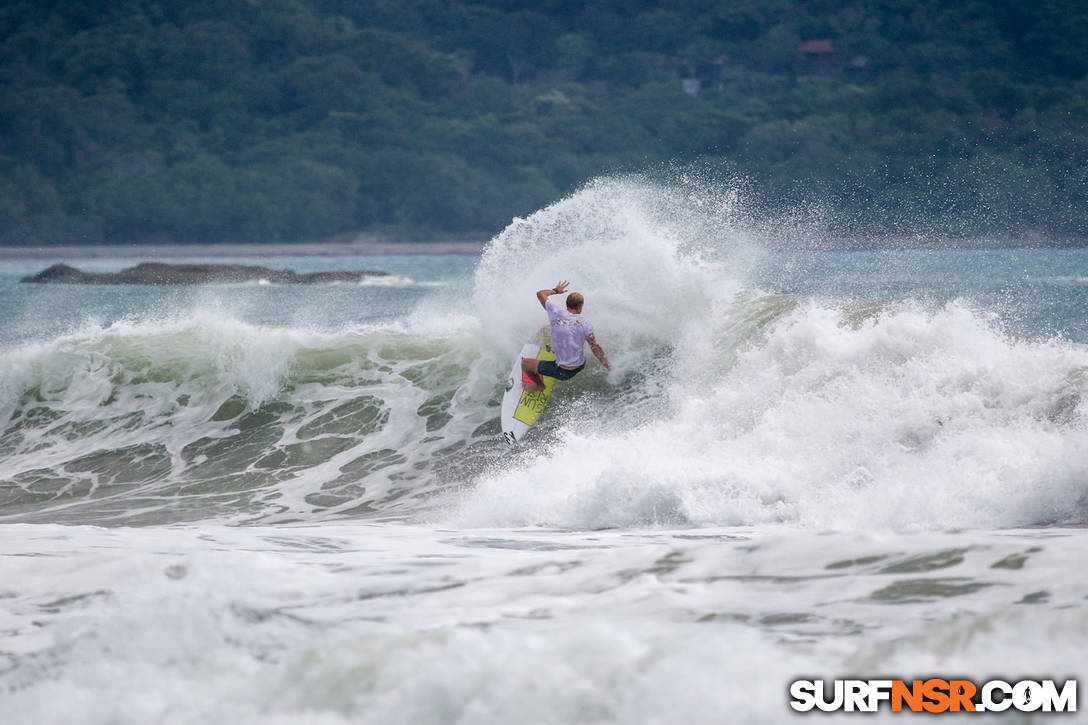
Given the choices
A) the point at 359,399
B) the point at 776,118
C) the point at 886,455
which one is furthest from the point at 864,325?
the point at 776,118

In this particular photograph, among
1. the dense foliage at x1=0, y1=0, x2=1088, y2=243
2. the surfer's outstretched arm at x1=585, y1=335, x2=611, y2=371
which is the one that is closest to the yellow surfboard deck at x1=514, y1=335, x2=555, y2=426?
the surfer's outstretched arm at x1=585, y1=335, x2=611, y2=371

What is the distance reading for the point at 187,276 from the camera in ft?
197

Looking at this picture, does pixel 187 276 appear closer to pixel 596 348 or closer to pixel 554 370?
pixel 554 370

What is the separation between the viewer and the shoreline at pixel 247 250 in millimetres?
95375

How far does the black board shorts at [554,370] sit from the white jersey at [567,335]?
0.26 ft

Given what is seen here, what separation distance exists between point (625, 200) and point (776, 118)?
85.1 metres

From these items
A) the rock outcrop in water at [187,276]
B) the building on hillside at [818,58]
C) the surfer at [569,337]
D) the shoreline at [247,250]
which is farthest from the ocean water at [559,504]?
the building on hillside at [818,58]

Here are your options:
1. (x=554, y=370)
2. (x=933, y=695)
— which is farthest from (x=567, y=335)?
(x=933, y=695)

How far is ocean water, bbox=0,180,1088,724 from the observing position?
17.7 ft

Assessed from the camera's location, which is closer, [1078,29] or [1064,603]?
[1064,603]

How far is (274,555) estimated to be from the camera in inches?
320

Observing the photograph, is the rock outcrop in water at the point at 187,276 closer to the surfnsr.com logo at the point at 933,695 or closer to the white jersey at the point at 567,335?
the white jersey at the point at 567,335

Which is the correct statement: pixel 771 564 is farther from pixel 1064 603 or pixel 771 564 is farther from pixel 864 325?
pixel 864 325

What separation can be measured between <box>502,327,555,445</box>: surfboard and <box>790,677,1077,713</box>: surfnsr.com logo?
8260 millimetres
